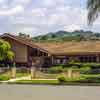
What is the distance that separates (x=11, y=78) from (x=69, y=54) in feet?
43.1

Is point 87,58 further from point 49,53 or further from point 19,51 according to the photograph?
point 19,51

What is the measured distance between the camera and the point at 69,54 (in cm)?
5781

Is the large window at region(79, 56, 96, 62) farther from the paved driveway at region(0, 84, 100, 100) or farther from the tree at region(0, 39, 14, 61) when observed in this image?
the paved driveway at region(0, 84, 100, 100)

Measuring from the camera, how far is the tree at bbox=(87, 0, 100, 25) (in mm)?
41812

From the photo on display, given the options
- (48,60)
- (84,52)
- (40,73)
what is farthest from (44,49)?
(40,73)

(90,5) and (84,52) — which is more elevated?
(90,5)

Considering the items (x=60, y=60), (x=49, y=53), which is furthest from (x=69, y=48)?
(x=49, y=53)

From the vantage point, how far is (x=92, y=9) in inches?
1674

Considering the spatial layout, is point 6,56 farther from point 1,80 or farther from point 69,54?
point 1,80

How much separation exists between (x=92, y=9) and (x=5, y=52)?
17303 mm

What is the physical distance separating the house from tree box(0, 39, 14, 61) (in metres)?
3.30

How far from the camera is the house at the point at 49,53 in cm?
5753

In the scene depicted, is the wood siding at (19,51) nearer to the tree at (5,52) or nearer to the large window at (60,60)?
the tree at (5,52)

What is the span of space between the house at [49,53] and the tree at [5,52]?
330 cm
